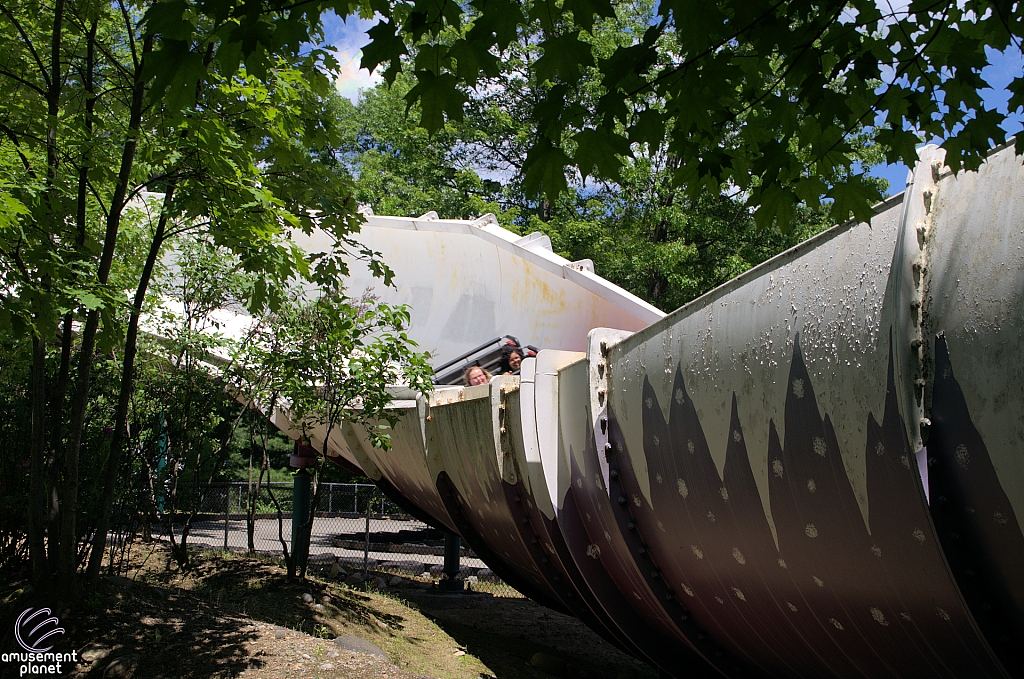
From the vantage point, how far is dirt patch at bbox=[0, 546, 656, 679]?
509cm

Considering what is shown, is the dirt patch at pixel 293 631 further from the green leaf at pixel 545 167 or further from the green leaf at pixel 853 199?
the green leaf at pixel 853 199

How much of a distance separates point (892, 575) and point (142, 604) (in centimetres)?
552

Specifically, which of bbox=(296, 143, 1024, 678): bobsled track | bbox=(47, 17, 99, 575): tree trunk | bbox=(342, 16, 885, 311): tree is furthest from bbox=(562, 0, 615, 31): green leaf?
bbox=(342, 16, 885, 311): tree

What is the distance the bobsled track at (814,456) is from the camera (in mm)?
2301

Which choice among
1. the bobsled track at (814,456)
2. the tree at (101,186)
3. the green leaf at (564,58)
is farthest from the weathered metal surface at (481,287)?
the green leaf at (564,58)

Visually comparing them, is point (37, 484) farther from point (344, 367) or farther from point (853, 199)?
point (853, 199)

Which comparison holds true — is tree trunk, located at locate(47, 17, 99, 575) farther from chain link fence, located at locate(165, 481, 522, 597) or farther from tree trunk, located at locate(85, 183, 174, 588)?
chain link fence, located at locate(165, 481, 522, 597)

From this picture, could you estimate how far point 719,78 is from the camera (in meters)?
2.64

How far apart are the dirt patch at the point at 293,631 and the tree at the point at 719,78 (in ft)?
13.3

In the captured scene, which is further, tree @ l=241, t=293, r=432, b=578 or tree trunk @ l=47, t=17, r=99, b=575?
tree @ l=241, t=293, r=432, b=578

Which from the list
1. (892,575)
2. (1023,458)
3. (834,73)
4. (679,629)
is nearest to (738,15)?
(834,73)

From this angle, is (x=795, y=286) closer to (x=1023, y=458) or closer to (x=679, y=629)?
(x=1023, y=458)

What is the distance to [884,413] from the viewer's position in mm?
2494
